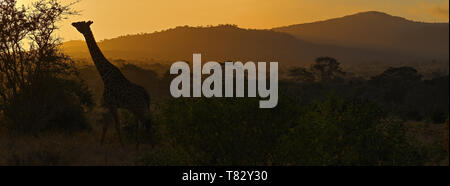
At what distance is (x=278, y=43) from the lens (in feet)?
545

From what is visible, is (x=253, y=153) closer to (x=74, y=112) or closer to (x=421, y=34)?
(x=74, y=112)

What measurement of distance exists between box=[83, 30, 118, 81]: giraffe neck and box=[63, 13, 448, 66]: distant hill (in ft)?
382

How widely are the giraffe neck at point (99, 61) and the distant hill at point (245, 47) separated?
116m

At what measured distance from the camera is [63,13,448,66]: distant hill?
142 meters

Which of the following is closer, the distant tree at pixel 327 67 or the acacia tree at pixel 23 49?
the acacia tree at pixel 23 49

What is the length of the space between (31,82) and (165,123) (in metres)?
5.76

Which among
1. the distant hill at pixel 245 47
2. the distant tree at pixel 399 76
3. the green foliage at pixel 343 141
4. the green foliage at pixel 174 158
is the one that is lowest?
the green foliage at pixel 174 158

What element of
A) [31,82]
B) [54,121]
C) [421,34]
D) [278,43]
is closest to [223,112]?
[31,82]

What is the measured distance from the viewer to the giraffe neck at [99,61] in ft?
40.1

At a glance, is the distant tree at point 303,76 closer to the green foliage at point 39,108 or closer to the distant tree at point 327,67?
the distant tree at point 327,67

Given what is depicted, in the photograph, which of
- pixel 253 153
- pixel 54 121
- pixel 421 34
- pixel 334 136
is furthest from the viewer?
pixel 421 34

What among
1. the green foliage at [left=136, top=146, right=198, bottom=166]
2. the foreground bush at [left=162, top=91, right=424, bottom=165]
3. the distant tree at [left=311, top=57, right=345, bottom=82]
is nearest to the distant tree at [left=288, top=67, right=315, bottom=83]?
the distant tree at [left=311, top=57, right=345, bottom=82]

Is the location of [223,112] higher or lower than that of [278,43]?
lower

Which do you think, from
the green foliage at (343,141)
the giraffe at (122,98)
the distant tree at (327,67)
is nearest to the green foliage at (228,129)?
the green foliage at (343,141)
